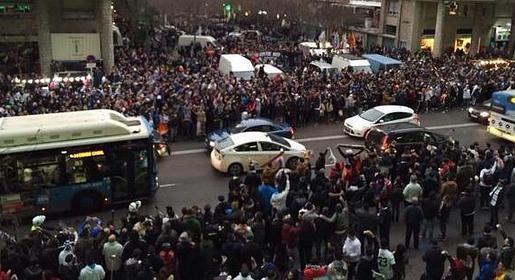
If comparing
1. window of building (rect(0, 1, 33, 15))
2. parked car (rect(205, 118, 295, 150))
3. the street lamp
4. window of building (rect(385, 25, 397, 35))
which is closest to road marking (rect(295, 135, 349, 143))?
parked car (rect(205, 118, 295, 150))

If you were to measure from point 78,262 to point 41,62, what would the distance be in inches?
1050

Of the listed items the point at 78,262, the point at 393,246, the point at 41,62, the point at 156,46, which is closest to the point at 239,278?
the point at 78,262

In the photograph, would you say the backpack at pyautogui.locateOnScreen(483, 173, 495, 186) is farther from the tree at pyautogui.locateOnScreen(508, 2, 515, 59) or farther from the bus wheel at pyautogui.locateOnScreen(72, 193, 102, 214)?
the tree at pyautogui.locateOnScreen(508, 2, 515, 59)

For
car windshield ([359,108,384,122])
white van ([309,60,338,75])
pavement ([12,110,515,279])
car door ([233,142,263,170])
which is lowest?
pavement ([12,110,515,279])

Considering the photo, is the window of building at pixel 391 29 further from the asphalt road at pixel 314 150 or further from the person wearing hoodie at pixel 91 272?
the person wearing hoodie at pixel 91 272

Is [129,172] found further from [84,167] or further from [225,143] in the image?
[225,143]

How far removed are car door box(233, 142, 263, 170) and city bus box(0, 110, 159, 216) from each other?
3441 mm

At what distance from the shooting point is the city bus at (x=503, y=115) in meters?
23.6

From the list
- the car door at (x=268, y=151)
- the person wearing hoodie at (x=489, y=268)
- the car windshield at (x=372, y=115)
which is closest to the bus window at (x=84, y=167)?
the car door at (x=268, y=151)

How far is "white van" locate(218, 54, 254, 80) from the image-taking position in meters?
31.9

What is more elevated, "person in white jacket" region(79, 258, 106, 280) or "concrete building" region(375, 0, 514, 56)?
"concrete building" region(375, 0, 514, 56)

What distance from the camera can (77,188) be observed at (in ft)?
52.9

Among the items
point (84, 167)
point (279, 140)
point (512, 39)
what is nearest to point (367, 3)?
point (512, 39)

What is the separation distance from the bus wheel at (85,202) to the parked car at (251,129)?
5.97m
